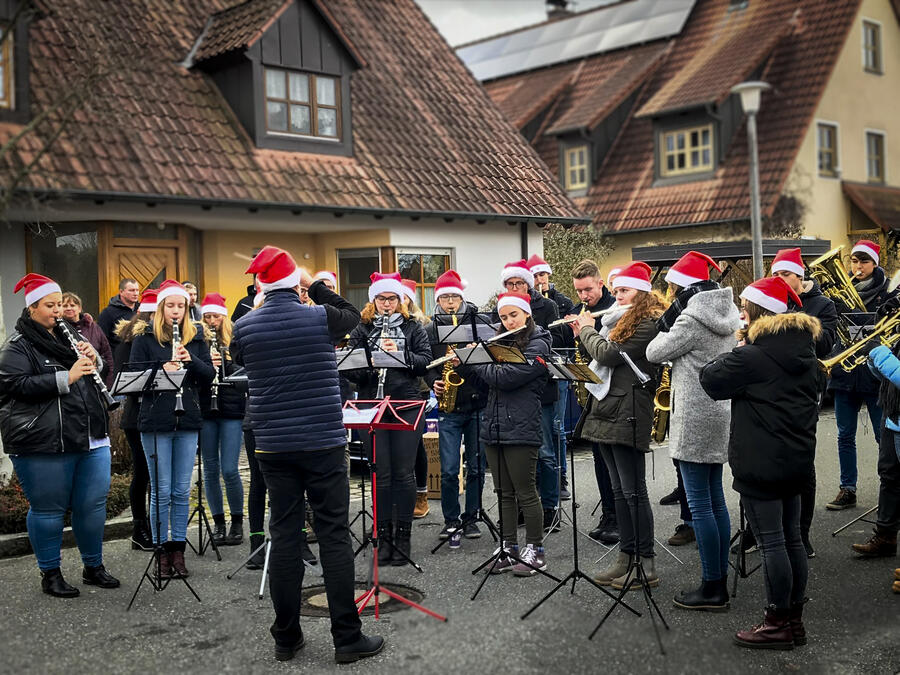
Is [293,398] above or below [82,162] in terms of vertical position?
below

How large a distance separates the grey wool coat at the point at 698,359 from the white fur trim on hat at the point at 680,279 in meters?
0.18

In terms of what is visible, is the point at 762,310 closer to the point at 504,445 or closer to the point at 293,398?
the point at 504,445

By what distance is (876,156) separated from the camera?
24.0 m

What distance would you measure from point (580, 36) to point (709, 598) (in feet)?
80.3

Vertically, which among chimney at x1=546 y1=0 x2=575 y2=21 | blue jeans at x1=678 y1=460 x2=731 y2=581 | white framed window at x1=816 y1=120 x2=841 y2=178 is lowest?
blue jeans at x1=678 y1=460 x2=731 y2=581

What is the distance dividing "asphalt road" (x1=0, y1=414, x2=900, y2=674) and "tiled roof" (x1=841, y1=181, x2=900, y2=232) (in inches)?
671

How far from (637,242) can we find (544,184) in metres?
6.64

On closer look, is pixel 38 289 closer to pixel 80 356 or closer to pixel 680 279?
pixel 80 356

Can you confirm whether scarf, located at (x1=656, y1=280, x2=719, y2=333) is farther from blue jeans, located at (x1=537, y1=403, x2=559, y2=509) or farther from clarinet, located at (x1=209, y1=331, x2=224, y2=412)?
clarinet, located at (x1=209, y1=331, x2=224, y2=412)

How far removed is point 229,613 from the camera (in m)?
5.94

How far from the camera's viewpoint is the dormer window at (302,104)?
13.9 m

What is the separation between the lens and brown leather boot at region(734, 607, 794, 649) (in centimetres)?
511

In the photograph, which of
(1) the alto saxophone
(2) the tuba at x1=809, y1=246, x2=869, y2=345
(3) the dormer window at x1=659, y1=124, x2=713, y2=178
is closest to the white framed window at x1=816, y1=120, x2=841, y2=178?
(3) the dormer window at x1=659, y1=124, x2=713, y2=178

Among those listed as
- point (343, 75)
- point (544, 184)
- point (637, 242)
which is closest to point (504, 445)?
point (343, 75)
